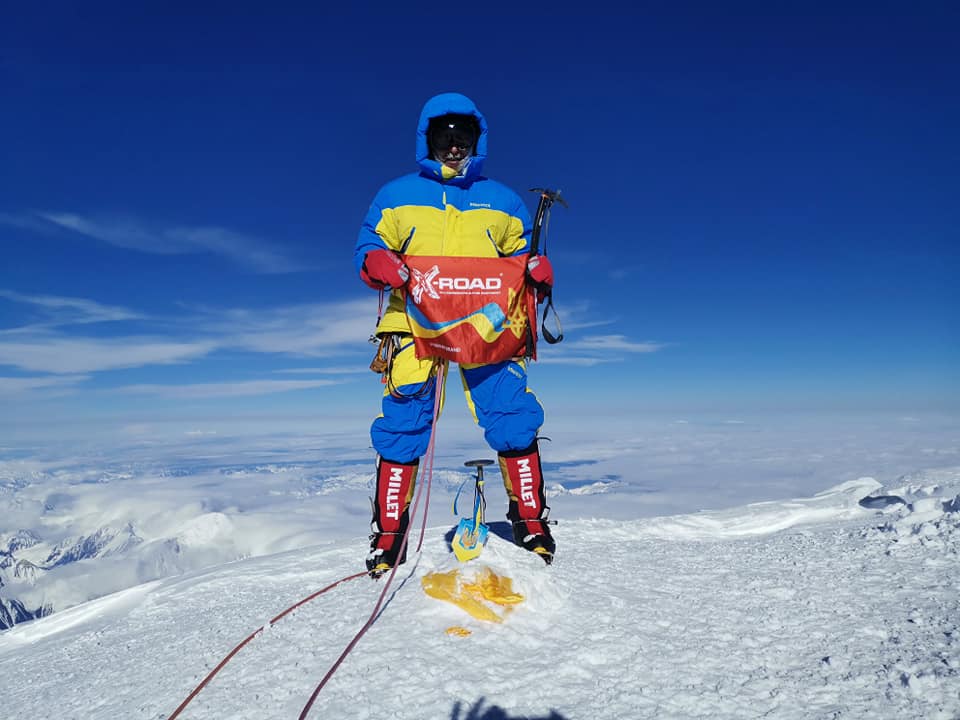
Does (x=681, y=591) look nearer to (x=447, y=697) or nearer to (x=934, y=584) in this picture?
(x=934, y=584)

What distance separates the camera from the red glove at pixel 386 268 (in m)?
3.37

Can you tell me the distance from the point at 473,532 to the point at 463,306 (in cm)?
154

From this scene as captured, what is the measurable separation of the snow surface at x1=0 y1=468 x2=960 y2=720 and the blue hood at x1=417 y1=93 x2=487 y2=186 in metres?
2.79

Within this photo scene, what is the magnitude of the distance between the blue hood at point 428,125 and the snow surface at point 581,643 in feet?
9.16

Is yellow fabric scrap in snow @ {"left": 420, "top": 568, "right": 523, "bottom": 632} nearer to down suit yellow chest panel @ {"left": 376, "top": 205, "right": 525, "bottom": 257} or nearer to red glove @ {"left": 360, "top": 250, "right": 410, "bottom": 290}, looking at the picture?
red glove @ {"left": 360, "top": 250, "right": 410, "bottom": 290}

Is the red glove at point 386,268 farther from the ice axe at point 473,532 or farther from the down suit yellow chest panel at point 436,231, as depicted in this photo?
the ice axe at point 473,532

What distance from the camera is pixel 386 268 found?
3.38 metres

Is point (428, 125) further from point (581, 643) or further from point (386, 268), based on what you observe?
point (581, 643)

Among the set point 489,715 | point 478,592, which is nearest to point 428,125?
point 478,592

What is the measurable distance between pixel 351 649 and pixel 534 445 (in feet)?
6.56

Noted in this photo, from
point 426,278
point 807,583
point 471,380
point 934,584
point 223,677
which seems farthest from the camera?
point 471,380

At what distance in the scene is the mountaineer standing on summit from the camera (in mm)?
3609

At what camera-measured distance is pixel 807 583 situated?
2.86 m

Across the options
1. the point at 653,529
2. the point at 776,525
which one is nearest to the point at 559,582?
the point at 653,529
